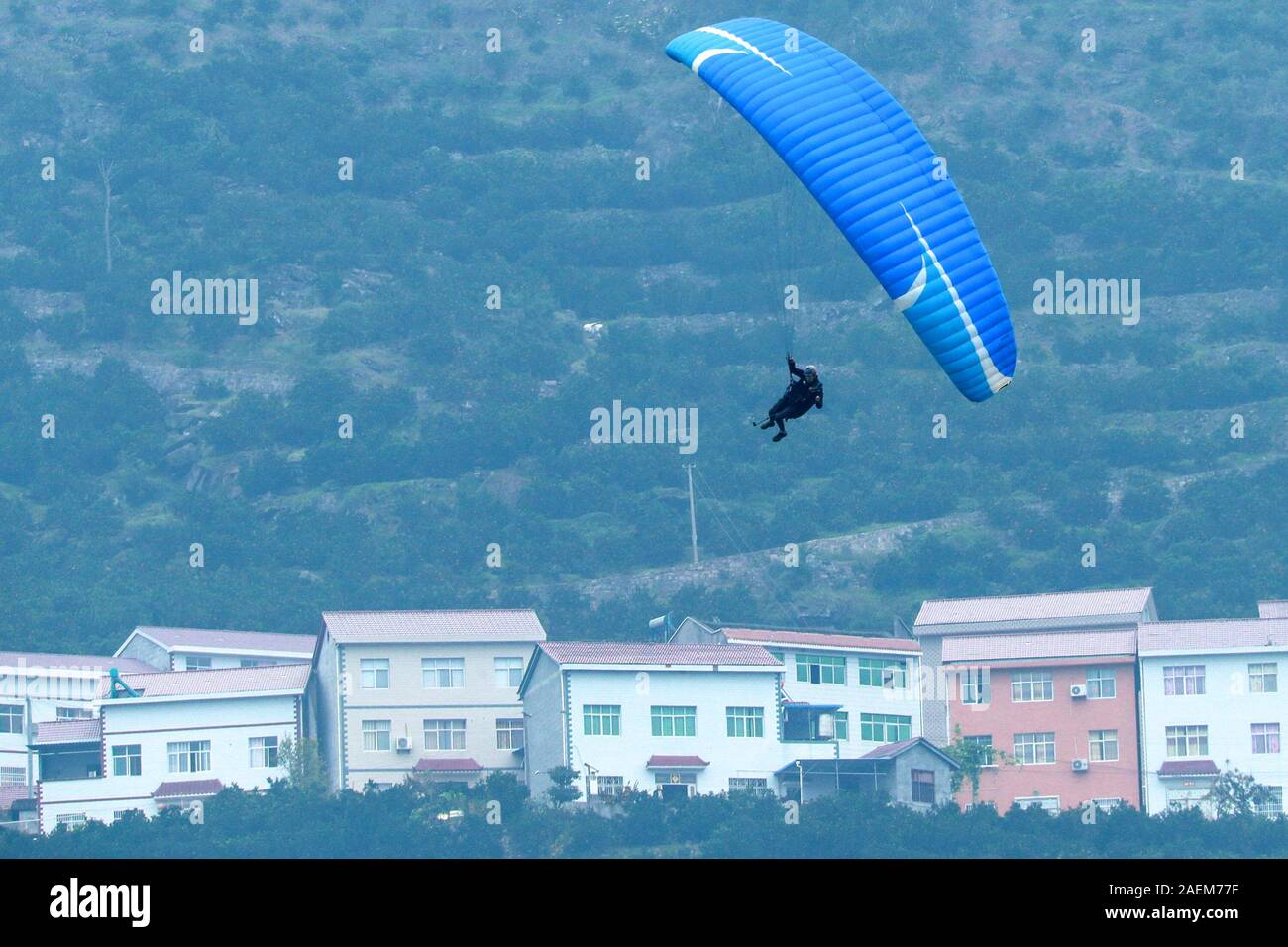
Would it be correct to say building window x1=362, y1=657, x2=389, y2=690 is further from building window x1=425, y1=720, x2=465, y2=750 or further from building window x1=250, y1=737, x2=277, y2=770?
building window x1=250, y1=737, x2=277, y2=770

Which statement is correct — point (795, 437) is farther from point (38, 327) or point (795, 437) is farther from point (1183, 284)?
point (38, 327)

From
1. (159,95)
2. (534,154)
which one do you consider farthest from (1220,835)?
(159,95)

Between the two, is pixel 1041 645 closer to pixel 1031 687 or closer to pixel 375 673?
pixel 1031 687

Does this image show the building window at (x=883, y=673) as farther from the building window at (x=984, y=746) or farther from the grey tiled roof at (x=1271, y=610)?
the grey tiled roof at (x=1271, y=610)

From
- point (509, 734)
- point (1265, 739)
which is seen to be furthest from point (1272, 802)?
point (509, 734)

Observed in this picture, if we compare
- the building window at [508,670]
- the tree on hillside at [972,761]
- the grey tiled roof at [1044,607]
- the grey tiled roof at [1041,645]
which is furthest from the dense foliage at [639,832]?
the grey tiled roof at [1044,607]

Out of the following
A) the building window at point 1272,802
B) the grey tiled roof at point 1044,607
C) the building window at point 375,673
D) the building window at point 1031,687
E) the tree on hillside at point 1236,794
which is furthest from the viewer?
the grey tiled roof at point 1044,607
